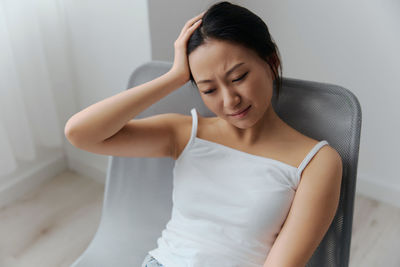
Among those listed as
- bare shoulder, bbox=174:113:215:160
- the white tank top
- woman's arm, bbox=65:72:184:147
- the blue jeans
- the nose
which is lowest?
the blue jeans

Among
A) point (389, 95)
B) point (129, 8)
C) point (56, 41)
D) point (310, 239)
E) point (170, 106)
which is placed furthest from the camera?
point (56, 41)

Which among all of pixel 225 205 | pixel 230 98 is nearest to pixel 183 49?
pixel 230 98

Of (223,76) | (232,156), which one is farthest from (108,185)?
(223,76)

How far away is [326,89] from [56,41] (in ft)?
4.59

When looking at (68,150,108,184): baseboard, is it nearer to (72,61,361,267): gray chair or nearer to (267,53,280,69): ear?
(72,61,361,267): gray chair

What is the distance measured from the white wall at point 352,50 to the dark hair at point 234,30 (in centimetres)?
72

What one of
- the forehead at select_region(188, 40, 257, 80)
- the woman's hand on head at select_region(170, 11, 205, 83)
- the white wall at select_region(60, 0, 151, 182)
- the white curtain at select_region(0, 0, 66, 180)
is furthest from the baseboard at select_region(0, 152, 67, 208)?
the forehead at select_region(188, 40, 257, 80)

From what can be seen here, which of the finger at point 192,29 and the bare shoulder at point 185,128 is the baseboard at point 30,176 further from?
the finger at point 192,29

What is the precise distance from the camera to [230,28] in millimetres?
840

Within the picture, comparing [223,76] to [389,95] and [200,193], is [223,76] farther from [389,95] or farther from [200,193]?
[389,95]

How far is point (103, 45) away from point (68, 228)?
864 millimetres

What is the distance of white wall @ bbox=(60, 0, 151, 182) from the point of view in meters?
1.61

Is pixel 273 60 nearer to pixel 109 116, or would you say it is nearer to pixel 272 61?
pixel 272 61

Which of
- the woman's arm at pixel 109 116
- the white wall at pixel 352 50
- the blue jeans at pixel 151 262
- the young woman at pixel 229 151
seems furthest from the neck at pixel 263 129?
the white wall at pixel 352 50
